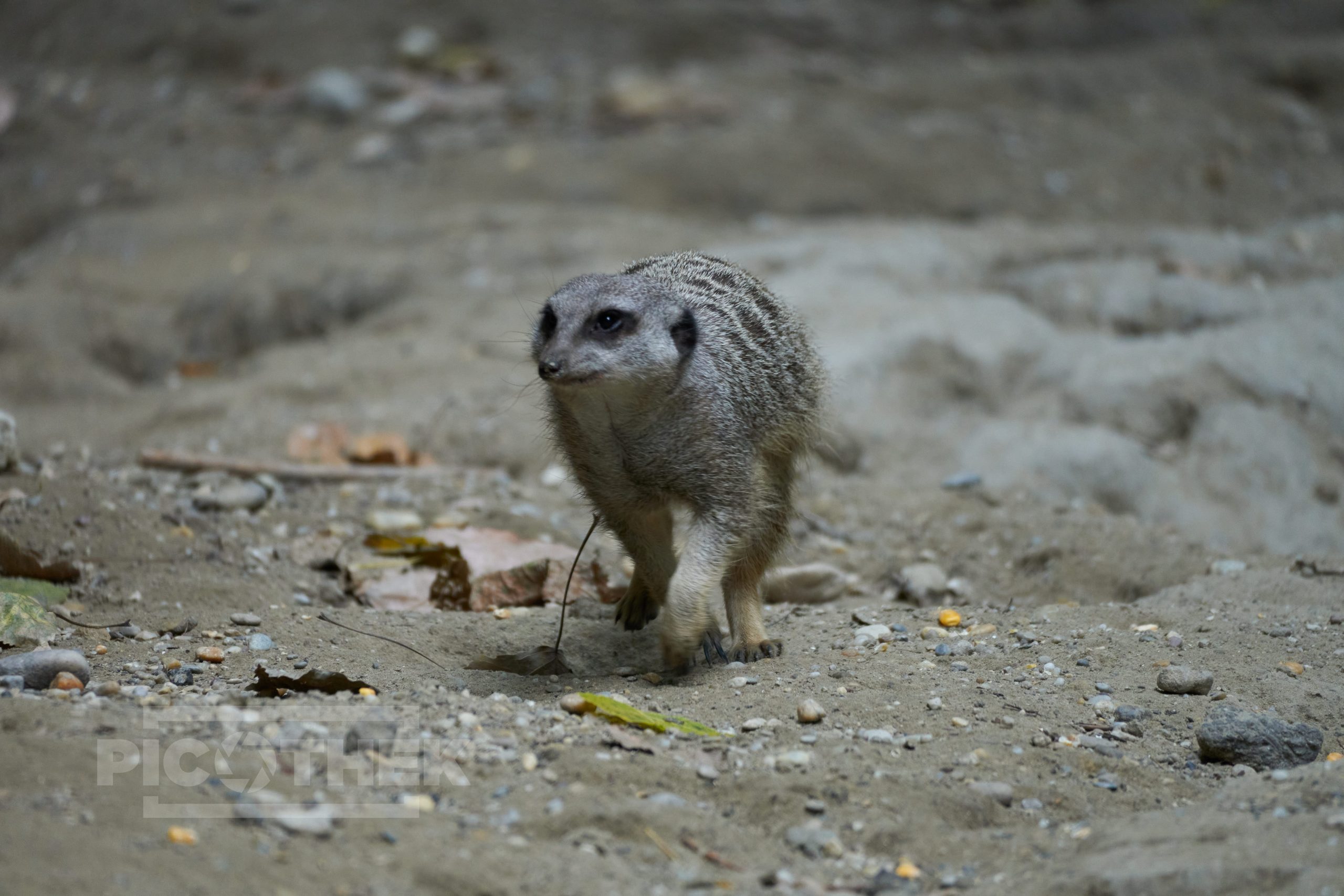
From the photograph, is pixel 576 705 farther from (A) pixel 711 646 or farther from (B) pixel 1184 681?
(B) pixel 1184 681

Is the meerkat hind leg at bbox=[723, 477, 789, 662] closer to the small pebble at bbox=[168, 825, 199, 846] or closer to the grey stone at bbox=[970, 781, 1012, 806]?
the grey stone at bbox=[970, 781, 1012, 806]

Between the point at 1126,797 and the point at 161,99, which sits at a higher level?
the point at 161,99

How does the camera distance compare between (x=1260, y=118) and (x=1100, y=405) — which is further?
(x=1260, y=118)

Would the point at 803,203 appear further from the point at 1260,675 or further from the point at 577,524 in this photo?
the point at 1260,675

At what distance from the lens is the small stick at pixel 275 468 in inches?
202

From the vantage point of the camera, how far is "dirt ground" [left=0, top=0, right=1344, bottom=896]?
246 centimetres

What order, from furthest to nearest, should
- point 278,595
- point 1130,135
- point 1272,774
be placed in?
point 1130,135, point 278,595, point 1272,774

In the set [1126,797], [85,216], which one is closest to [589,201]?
[85,216]

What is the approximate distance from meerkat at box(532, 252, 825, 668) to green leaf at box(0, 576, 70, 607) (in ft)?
5.38

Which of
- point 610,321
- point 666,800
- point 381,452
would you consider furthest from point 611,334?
point 381,452

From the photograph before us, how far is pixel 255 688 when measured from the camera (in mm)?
3080

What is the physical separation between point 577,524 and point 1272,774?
3.03m

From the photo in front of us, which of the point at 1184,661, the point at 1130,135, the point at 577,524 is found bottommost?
the point at 577,524

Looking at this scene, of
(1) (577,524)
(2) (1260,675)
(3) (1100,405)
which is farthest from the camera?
(3) (1100,405)
